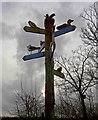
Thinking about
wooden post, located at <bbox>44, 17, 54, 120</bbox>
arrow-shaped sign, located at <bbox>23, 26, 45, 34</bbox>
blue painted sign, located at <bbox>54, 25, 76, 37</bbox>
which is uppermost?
arrow-shaped sign, located at <bbox>23, 26, 45, 34</bbox>

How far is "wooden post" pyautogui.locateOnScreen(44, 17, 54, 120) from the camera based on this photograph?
25.5 feet

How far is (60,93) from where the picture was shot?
1836 centimetres

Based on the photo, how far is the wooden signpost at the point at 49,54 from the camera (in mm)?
7809

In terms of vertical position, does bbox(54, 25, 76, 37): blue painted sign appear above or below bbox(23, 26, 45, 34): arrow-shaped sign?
below

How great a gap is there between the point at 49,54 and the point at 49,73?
0.57m

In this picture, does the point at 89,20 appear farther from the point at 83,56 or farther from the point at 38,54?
the point at 38,54

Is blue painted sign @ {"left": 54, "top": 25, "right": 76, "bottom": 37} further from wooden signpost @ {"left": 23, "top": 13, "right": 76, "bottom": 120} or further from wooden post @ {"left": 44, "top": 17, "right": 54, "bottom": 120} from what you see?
wooden post @ {"left": 44, "top": 17, "right": 54, "bottom": 120}

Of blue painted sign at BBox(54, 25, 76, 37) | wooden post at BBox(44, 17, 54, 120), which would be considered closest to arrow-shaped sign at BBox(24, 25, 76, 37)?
blue painted sign at BBox(54, 25, 76, 37)

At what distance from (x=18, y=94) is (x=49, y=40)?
11455 mm

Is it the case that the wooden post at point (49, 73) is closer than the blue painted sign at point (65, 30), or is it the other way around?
the wooden post at point (49, 73)

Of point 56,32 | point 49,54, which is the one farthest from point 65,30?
point 49,54

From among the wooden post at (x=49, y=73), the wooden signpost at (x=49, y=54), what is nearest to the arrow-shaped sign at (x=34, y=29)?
the wooden signpost at (x=49, y=54)

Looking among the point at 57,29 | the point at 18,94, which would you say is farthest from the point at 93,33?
the point at 18,94

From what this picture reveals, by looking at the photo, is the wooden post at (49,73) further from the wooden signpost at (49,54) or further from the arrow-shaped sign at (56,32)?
the arrow-shaped sign at (56,32)
